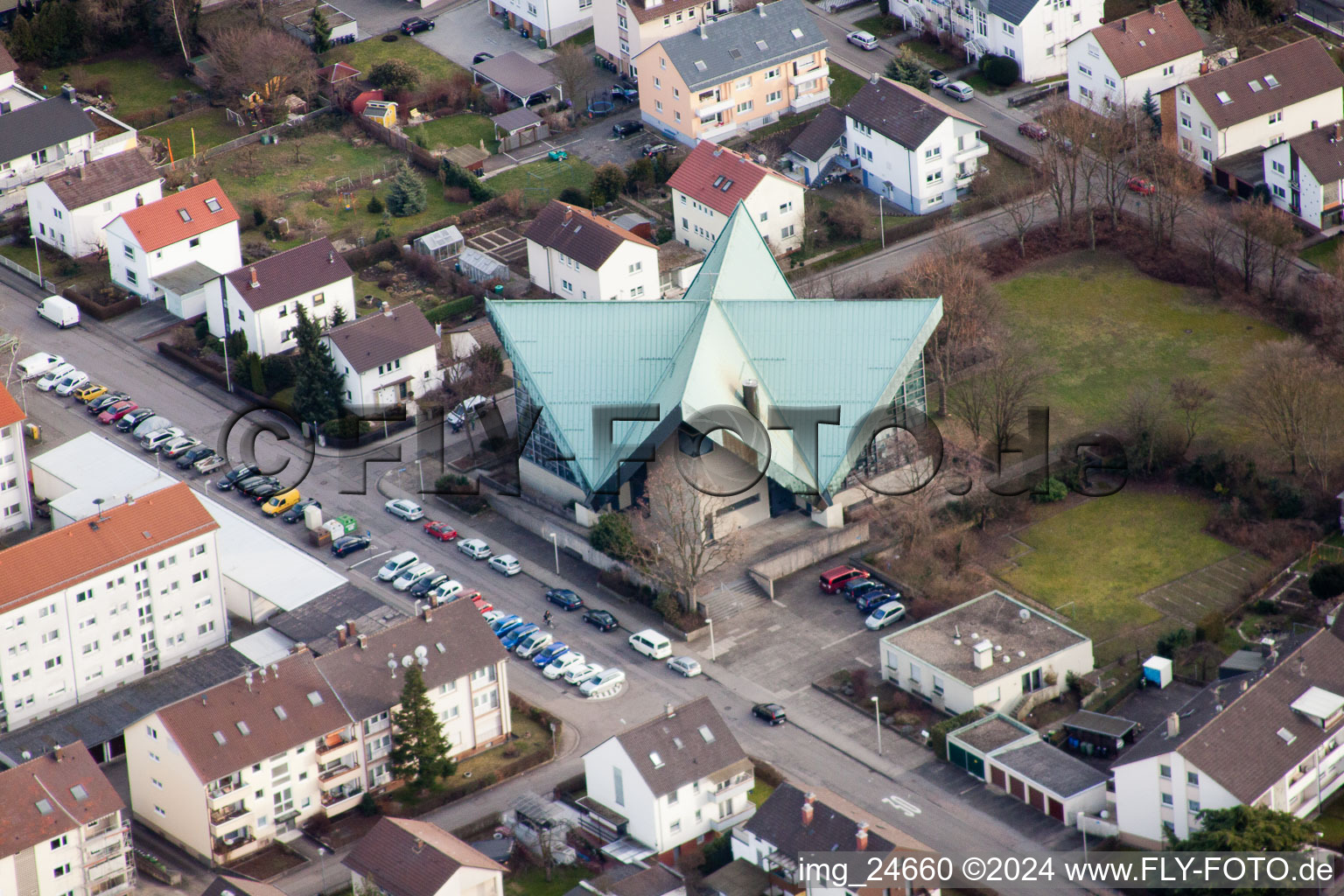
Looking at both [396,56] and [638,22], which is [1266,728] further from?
[396,56]

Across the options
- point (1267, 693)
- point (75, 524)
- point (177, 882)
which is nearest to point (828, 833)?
point (1267, 693)

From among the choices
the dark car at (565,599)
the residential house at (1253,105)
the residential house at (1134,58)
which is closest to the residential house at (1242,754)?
the dark car at (565,599)

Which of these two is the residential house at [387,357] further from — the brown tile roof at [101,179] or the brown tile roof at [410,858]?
the brown tile roof at [410,858]

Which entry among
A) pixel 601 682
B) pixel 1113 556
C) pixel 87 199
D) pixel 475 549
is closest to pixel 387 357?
pixel 475 549

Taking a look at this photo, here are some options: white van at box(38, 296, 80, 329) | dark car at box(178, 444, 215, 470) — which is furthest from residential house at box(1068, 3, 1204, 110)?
white van at box(38, 296, 80, 329)

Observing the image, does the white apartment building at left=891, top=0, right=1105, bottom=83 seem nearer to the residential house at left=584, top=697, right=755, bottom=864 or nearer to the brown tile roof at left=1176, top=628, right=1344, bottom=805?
the brown tile roof at left=1176, top=628, right=1344, bottom=805

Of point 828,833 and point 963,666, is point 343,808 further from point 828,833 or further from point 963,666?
point 963,666
